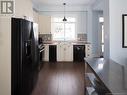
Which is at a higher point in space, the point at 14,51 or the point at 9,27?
the point at 9,27

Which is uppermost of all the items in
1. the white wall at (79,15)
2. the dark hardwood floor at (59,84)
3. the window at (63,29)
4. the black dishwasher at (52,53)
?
the white wall at (79,15)

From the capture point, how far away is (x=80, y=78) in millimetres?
6086

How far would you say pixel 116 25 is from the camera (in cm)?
548

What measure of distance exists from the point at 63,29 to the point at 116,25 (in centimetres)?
502

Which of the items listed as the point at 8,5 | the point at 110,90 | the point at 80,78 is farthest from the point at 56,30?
the point at 110,90

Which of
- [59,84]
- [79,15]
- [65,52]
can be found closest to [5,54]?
[59,84]

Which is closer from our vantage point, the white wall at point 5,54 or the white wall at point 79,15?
the white wall at point 5,54

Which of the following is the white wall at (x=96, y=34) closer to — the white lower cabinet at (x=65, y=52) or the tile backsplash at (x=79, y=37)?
the tile backsplash at (x=79, y=37)

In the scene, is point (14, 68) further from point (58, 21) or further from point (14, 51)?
point (58, 21)

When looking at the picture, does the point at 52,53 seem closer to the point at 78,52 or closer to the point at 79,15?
the point at 78,52

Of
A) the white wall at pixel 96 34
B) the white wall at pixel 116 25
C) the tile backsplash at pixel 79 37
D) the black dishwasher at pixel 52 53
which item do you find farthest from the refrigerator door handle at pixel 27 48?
the white wall at pixel 96 34

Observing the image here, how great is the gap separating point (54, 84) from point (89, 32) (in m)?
5.13

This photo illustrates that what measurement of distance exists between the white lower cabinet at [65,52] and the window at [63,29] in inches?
34.3

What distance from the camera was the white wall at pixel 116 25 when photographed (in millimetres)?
5449
